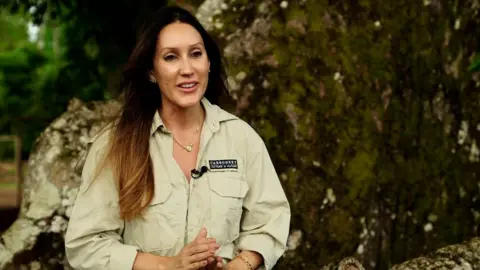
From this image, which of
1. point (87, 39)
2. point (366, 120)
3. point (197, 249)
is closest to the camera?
point (197, 249)

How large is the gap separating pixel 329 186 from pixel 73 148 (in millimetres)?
1320

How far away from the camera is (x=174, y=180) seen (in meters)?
3.24

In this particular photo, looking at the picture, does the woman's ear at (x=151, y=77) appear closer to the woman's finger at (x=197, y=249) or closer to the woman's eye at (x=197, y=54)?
the woman's eye at (x=197, y=54)

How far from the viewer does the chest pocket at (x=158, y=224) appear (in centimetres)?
319

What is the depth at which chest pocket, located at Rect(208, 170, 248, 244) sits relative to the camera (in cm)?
327

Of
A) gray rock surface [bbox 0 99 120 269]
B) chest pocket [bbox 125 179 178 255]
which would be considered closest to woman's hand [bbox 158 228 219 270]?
chest pocket [bbox 125 179 178 255]

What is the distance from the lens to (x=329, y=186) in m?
4.59

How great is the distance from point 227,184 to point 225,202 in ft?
0.22

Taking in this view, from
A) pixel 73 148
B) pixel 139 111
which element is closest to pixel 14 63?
pixel 73 148

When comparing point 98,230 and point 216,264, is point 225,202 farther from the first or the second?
point 98,230

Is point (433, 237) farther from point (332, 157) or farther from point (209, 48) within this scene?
point (209, 48)

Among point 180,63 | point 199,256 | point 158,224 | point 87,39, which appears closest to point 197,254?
point 199,256

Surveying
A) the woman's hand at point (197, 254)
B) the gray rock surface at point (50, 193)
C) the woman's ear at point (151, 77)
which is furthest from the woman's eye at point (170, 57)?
the gray rock surface at point (50, 193)

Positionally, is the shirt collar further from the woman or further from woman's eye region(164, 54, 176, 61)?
woman's eye region(164, 54, 176, 61)
